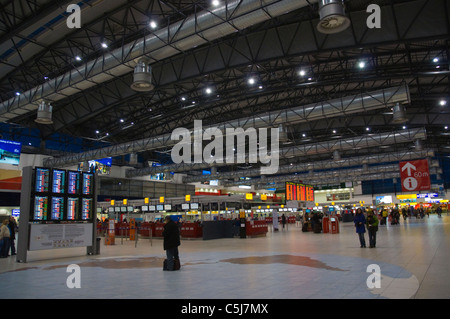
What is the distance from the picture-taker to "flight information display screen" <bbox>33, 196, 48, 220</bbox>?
480 inches

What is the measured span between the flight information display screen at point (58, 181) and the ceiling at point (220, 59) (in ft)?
15.8

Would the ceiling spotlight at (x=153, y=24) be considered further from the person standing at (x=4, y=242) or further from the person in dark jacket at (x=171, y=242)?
the person standing at (x=4, y=242)

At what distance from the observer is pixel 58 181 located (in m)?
13.2

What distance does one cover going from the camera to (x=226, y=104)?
26375 millimetres

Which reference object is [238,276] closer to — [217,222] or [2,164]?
[217,222]

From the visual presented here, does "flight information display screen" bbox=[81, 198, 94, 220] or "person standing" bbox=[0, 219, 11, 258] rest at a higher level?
"flight information display screen" bbox=[81, 198, 94, 220]

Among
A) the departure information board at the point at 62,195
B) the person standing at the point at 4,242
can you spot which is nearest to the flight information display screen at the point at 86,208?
the departure information board at the point at 62,195

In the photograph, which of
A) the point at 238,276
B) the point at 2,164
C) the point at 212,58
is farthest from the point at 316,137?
the point at 2,164

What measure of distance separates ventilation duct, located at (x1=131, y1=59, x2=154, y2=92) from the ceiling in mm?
360

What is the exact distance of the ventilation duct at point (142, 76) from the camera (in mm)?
13281

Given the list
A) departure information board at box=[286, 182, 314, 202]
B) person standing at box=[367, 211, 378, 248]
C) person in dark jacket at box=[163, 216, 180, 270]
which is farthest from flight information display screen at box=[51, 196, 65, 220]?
departure information board at box=[286, 182, 314, 202]

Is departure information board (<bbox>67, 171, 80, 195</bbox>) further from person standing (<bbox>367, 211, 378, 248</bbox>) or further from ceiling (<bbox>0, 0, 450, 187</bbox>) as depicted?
person standing (<bbox>367, 211, 378, 248</bbox>)
